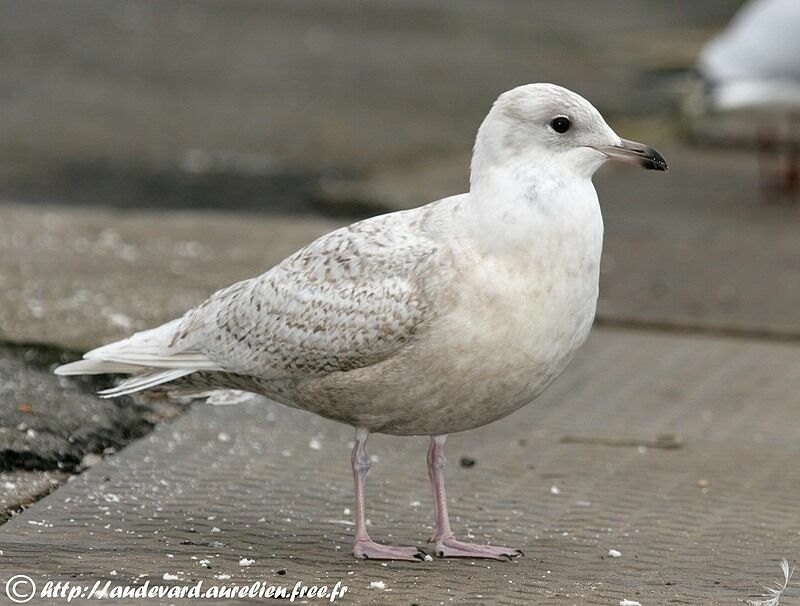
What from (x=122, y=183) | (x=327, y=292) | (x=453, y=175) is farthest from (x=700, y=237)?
(x=327, y=292)

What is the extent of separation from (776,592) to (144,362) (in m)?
2.11

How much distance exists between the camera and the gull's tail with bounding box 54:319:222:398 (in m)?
5.13

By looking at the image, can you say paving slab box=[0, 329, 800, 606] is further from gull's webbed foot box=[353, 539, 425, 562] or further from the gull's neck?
the gull's neck

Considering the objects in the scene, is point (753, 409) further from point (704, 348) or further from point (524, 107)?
point (524, 107)

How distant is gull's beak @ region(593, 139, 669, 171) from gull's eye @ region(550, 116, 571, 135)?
0.36 ft

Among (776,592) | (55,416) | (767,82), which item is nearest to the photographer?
(776,592)

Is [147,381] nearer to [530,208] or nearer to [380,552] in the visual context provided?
[380,552]

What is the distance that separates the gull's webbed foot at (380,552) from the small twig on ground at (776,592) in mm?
998

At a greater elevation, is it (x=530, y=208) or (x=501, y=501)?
(x=530, y=208)

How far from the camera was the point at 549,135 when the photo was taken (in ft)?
15.2

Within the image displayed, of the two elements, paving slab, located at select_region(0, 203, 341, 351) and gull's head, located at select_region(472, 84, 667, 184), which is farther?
paving slab, located at select_region(0, 203, 341, 351)

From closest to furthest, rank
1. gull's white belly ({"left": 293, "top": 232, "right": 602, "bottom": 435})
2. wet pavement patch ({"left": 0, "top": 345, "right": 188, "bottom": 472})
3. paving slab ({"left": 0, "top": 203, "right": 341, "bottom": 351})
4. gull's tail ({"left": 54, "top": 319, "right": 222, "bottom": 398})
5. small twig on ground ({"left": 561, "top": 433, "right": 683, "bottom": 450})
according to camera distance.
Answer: gull's white belly ({"left": 293, "top": 232, "right": 602, "bottom": 435})
gull's tail ({"left": 54, "top": 319, "right": 222, "bottom": 398})
wet pavement patch ({"left": 0, "top": 345, "right": 188, "bottom": 472})
small twig on ground ({"left": 561, "top": 433, "right": 683, "bottom": 450})
paving slab ({"left": 0, "top": 203, "right": 341, "bottom": 351})

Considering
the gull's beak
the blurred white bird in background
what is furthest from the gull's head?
the blurred white bird in background

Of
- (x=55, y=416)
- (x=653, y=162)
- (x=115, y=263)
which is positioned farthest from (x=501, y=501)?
(x=115, y=263)
